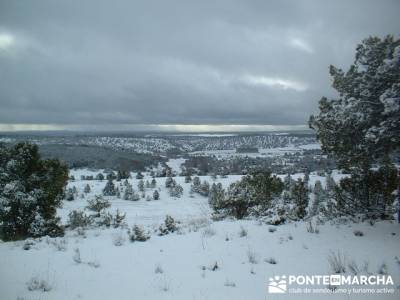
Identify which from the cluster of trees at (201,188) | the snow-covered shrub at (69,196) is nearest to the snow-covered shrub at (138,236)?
the snow-covered shrub at (69,196)

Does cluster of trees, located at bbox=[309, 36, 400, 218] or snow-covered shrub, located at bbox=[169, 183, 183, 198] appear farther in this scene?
snow-covered shrub, located at bbox=[169, 183, 183, 198]

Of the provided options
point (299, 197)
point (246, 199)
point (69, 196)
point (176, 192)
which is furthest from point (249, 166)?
point (299, 197)

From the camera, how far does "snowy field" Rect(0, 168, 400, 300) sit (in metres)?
5.23

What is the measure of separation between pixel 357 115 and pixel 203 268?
241 inches

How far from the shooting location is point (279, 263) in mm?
6375

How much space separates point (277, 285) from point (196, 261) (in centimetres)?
213

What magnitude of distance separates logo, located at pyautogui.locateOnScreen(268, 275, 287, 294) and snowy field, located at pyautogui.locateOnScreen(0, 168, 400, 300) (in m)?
0.12

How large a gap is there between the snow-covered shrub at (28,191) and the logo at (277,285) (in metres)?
10.9

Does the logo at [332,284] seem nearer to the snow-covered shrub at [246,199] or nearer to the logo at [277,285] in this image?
the logo at [277,285]

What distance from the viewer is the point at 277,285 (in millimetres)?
5352

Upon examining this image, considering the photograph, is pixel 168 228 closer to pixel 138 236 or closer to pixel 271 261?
pixel 138 236

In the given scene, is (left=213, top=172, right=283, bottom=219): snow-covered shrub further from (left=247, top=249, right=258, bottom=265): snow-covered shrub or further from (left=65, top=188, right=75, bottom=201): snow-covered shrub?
(left=65, top=188, right=75, bottom=201): snow-covered shrub

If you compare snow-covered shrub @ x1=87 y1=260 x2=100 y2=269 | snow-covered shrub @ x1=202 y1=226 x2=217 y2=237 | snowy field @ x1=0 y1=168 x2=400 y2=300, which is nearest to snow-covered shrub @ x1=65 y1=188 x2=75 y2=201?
snowy field @ x1=0 y1=168 x2=400 y2=300

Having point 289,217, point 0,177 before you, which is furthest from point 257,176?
point 0,177
